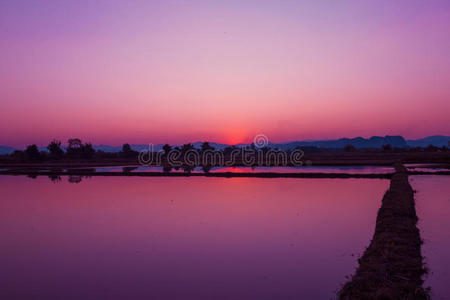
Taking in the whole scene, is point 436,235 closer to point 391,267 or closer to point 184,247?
point 391,267

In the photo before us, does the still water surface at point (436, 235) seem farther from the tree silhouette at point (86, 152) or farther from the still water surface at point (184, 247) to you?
the tree silhouette at point (86, 152)

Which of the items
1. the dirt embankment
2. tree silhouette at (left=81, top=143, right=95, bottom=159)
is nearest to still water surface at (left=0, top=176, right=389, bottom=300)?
→ the dirt embankment

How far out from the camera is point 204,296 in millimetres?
5910

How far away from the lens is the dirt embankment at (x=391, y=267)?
17.7 ft

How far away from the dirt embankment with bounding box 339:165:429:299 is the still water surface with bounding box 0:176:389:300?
0.44 metres

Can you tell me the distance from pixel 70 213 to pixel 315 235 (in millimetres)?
9245

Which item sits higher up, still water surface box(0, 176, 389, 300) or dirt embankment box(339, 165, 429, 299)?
dirt embankment box(339, 165, 429, 299)

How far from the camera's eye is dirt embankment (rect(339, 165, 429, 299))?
5387 mm

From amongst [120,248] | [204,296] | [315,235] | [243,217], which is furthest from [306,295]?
[243,217]

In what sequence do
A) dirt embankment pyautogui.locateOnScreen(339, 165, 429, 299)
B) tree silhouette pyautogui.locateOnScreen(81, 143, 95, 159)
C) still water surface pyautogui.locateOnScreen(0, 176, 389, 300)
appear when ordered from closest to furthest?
1. dirt embankment pyautogui.locateOnScreen(339, 165, 429, 299)
2. still water surface pyautogui.locateOnScreen(0, 176, 389, 300)
3. tree silhouette pyautogui.locateOnScreen(81, 143, 95, 159)

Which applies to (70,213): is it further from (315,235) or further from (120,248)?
(315,235)

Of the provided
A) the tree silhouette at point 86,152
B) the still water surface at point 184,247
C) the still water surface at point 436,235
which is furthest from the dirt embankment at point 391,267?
the tree silhouette at point 86,152

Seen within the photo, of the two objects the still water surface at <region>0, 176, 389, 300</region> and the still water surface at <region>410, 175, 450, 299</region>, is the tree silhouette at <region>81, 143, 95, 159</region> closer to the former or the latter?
the still water surface at <region>0, 176, 389, 300</region>

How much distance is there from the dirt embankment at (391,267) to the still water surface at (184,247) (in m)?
0.44
